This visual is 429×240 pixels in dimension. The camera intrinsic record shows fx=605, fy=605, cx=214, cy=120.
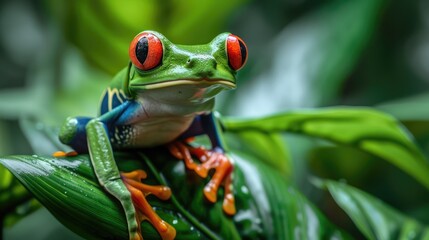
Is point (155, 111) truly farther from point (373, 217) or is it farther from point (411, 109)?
point (411, 109)

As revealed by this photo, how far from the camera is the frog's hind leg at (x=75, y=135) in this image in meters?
0.94

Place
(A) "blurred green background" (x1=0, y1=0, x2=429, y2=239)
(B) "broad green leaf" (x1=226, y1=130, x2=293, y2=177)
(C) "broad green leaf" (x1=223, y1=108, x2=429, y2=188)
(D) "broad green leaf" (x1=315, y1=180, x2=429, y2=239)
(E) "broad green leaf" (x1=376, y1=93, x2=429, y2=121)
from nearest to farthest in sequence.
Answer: (D) "broad green leaf" (x1=315, y1=180, x2=429, y2=239) < (C) "broad green leaf" (x1=223, y1=108, x2=429, y2=188) < (B) "broad green leaf" (x1=226, y1=130, x2=293, y2=177) < (E) "broad green leaf" (x1=376, y1=93, x2=429, y2=121) < (A) "blurred green background" (x1=0, y1=0, x2=429, y2=239)

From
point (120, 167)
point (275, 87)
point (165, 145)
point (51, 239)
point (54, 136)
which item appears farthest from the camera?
point (275, 87)

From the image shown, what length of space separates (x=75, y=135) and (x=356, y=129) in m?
0.61

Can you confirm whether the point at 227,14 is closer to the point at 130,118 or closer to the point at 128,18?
the point at 128,18

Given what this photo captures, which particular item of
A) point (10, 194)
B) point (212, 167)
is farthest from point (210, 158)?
point (10, 194)

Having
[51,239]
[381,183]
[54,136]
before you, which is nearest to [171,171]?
[54,136]

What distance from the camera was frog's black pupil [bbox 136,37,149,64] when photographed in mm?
858

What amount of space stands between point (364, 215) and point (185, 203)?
1.24ft

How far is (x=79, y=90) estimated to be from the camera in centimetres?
192

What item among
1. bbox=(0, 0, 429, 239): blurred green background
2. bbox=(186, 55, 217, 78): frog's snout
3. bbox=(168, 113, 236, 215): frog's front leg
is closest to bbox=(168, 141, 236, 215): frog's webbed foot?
bbox=(168, 113, 236, 215): frog's front leg

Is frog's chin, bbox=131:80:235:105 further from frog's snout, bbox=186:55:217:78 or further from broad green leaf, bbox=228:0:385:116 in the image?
broad green leaf, bbox=228:0:385:116

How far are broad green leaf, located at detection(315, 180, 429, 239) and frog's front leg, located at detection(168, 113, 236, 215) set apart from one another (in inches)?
9.1

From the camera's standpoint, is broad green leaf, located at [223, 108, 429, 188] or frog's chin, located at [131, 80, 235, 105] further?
broad green leaf, located at [223, 108, 429, 188]
